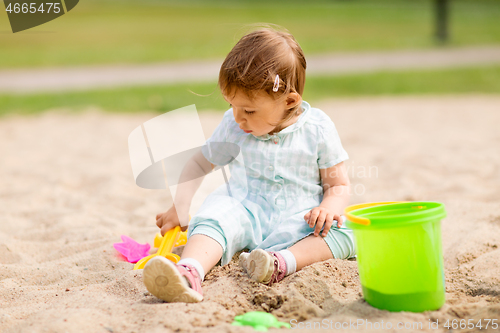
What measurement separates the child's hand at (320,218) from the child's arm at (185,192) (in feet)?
1.65

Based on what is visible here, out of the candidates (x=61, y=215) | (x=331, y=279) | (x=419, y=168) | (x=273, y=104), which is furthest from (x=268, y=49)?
(x=419, y=168)

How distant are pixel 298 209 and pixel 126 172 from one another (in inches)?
72.3

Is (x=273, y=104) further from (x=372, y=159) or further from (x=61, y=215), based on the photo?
(x=372, y=159)

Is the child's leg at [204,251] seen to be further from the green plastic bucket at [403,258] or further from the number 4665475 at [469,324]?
the number 4665475 at [469,324]

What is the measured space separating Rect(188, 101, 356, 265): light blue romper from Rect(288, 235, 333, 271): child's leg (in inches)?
1.1

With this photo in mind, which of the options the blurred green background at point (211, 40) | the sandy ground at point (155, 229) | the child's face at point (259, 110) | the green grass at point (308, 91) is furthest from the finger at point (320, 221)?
the green grass at point (308, 91)

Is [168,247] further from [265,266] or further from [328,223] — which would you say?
[328,223]

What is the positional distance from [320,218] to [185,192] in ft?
1.90

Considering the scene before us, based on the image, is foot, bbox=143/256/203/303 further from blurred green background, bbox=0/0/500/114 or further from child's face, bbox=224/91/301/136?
blurred green background, bbox=0/0/500/114

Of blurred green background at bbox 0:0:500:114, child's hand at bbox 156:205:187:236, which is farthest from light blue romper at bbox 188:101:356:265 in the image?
blurred green background at bbox 0:0:500:114

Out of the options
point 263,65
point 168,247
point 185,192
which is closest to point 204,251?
point 168,247

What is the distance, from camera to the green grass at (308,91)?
624 cm

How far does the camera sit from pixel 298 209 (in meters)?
1.99

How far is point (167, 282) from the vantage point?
150 centimetres
